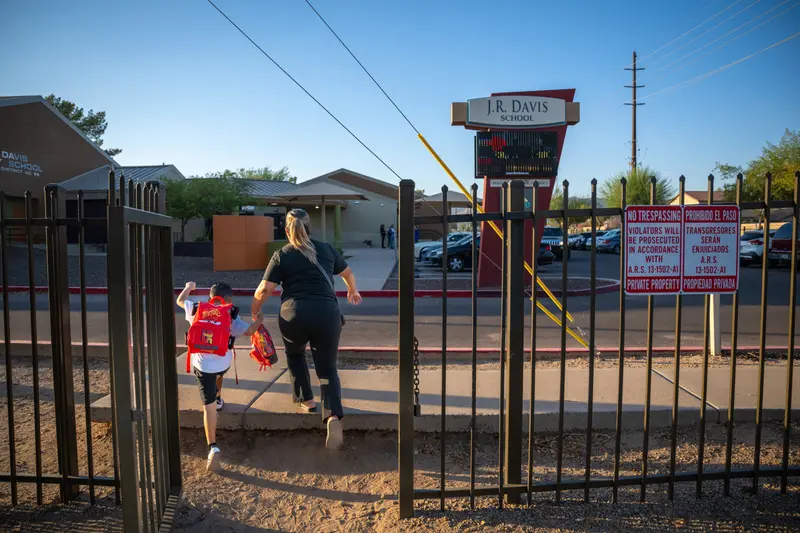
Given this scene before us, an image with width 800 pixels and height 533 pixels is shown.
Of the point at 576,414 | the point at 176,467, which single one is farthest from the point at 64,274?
the point at 576,414

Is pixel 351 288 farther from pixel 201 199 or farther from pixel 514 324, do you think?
pixel 201 199

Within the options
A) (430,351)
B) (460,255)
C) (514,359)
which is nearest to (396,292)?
(460,255)

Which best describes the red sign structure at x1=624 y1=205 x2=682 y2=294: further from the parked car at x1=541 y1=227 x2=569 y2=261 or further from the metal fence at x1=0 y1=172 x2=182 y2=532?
the parked car at x1=541 y1=227 x2=569 y2=261

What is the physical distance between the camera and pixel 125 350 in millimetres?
2641

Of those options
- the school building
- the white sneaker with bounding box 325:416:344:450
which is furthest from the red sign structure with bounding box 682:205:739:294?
the school building

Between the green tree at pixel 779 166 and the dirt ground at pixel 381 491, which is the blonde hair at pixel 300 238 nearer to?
the dirt ground at pixel 381 491

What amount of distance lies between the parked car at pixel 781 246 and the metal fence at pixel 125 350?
74.1ft

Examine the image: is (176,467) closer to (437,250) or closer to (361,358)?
(361,358)

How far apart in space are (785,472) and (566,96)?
36.3 ft

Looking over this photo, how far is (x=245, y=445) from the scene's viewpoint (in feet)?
15.2

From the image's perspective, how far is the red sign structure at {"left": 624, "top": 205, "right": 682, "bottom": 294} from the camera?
3.52 meters

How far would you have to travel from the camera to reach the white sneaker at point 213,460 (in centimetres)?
419

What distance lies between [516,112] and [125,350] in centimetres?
1094

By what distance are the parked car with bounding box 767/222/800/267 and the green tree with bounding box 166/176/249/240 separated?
21757 millimetres
